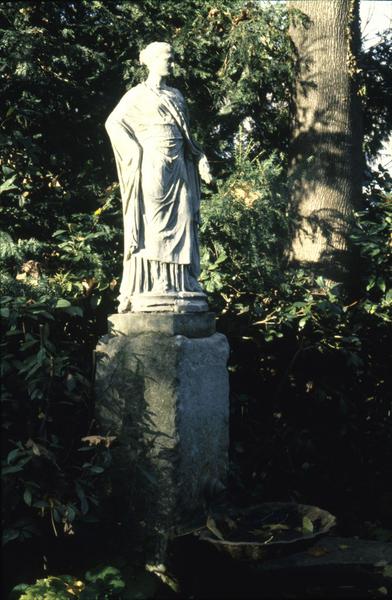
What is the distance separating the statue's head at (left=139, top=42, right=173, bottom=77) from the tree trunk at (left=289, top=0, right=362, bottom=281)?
266 cm

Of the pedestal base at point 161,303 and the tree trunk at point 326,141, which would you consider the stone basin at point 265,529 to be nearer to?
the pedestal base at point 161,303

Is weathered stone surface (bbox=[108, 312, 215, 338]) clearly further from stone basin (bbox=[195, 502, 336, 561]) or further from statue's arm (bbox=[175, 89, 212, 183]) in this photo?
stone basin (bbox=[195, 502, 336, 561])

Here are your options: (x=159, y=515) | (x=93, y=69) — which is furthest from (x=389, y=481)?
(x=93, y=69)

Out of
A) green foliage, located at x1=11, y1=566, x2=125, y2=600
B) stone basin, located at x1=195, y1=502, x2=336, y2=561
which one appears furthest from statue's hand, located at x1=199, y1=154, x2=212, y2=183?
green foliage, located at x1=11, y1=566, x2=125, y2=600

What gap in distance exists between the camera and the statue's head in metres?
4.64

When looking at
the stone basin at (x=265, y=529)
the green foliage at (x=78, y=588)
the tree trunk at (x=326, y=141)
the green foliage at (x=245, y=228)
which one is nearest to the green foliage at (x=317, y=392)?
the green foliage at (x=245, y=228)

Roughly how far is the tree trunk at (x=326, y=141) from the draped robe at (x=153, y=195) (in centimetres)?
269

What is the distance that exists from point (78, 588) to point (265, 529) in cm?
106

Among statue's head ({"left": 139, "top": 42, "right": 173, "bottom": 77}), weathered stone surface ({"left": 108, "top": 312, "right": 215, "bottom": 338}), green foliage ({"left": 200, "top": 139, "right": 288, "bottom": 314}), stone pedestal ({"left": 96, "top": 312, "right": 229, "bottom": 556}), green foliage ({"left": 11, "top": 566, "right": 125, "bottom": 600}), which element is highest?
statue's head ({"left": 139, "top": 42, "right": 173, "bottom": 77})

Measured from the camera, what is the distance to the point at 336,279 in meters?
7.07

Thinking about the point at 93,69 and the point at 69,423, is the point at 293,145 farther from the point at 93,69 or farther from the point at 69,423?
the point at 69,423

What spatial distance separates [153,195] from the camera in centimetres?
455

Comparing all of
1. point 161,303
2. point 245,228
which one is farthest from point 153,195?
point 245,228

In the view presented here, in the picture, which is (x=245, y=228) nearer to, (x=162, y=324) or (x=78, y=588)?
(x=162, y=324)
